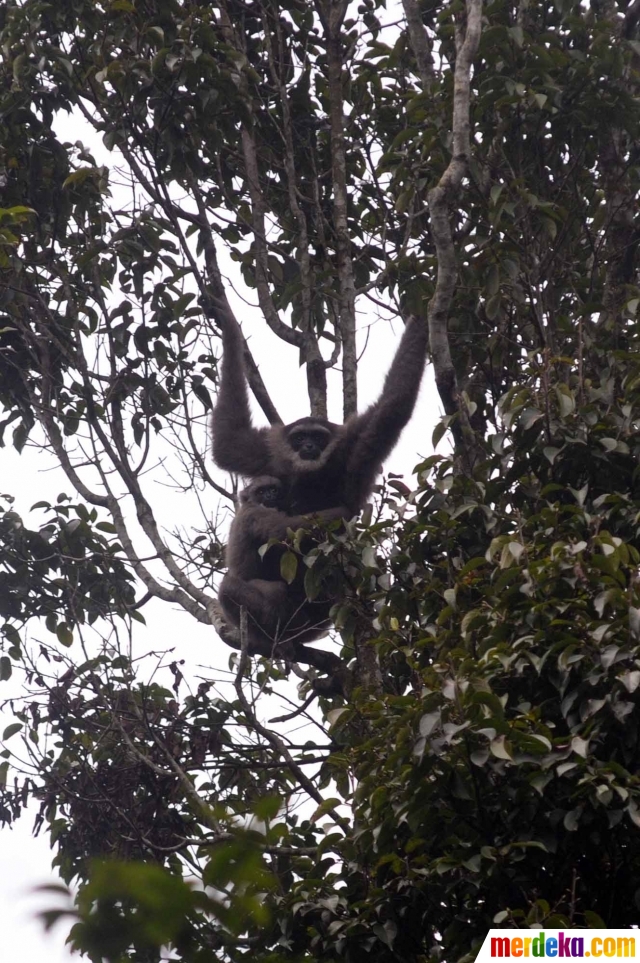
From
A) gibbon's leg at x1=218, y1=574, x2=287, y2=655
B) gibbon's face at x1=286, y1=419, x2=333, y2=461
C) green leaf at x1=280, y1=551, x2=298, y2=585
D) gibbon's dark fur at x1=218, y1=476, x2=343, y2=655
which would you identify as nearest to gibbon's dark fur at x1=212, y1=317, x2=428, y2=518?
gibbon's face at x1=286, y1=419, x2=333, y2=461

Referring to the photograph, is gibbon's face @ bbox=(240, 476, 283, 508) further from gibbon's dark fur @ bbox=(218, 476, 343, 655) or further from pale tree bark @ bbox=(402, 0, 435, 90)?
pale tree bark @ bbox=(402, 0, 435, 90)

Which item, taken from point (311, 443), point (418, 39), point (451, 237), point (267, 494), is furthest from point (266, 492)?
point (418, 39)

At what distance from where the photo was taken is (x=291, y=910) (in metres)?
4.44

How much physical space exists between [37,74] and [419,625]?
16.4 feet

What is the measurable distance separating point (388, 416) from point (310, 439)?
93cm

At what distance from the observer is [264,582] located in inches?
317

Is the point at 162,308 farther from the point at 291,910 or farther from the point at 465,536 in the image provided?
the point at 291,910

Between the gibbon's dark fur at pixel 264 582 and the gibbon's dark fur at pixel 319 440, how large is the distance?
23 centimetres

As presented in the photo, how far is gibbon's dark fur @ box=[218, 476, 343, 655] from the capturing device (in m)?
7.86

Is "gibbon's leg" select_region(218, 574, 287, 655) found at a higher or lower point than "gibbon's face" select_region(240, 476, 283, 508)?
lower

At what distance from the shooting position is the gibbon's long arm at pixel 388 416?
762 cm

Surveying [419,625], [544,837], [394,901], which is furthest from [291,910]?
[419,625]

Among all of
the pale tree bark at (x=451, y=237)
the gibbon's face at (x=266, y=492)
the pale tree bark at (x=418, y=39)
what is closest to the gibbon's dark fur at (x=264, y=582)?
the gibbon's face at (x=266, y=492)

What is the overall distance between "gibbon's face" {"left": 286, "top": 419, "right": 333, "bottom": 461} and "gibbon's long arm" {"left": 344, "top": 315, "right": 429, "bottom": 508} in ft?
1.03
